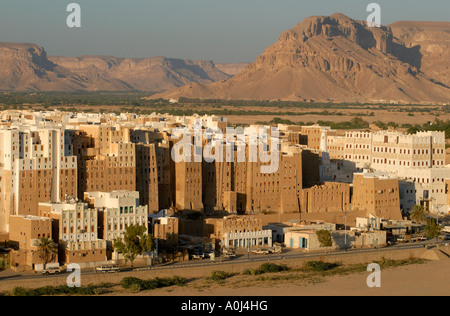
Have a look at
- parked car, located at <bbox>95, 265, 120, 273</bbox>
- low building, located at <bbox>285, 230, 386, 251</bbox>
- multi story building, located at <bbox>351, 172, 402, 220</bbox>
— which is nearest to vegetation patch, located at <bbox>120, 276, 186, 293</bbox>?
parked car, located at <bbox>95, 265, 120, 273</bbox>

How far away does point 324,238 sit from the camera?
68688 mm

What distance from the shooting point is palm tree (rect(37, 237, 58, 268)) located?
59.6 meters

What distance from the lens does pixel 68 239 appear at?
2434 inches

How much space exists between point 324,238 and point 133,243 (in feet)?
44.7

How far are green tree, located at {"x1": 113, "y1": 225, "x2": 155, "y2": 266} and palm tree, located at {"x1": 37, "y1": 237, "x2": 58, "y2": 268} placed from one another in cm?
370

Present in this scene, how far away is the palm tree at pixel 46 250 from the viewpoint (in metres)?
59.6

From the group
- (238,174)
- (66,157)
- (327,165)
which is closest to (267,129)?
(327,165)

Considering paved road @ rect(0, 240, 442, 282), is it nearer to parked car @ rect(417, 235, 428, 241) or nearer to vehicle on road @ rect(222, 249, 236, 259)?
vehicle on road @ rect(222, 249, 236, 259)

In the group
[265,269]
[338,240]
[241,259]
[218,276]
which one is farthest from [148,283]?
[338,240]

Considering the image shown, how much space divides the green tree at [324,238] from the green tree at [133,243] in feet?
39.9

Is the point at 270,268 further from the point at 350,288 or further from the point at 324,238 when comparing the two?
the point at 324,238

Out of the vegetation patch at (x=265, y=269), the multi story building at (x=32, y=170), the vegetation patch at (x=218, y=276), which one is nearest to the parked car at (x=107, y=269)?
the vegetation patch at (x=218, y=276)

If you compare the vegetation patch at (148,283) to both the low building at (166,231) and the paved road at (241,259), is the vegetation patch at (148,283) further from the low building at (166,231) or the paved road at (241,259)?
the low building at (166,231)
